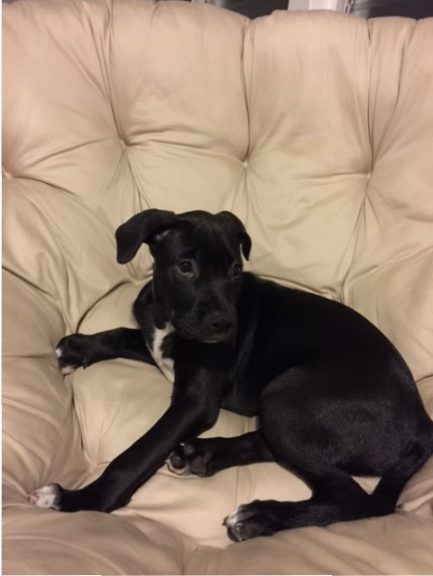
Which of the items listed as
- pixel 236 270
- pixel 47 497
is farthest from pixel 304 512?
pixel 236 270

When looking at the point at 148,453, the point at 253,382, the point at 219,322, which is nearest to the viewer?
the point at 148,453

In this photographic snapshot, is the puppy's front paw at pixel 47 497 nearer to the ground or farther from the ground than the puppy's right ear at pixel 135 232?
nearer to the ground

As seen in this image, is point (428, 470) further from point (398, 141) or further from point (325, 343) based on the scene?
point (398, 141)

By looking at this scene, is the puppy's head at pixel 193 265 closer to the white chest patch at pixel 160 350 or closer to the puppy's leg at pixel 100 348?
the white chest patch at pixel 160 350

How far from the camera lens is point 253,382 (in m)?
1.92

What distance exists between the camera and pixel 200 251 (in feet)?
5.94

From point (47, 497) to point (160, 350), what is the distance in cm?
64

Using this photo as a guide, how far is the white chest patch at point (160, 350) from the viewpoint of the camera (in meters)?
1.91

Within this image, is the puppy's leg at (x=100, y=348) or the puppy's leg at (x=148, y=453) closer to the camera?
the puppy's leg at (x=148, y=453)

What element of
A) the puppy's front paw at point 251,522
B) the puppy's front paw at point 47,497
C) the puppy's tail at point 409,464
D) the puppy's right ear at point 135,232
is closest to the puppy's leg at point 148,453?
the puppy's front paw at point 47,497

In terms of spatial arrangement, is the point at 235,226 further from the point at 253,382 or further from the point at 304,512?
the point at 304,512

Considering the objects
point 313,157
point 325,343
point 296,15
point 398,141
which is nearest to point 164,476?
point 325,343

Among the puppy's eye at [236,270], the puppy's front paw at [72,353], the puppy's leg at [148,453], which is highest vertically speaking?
the puppy's eye at [236,270]

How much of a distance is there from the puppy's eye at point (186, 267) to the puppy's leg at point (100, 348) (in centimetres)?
35
